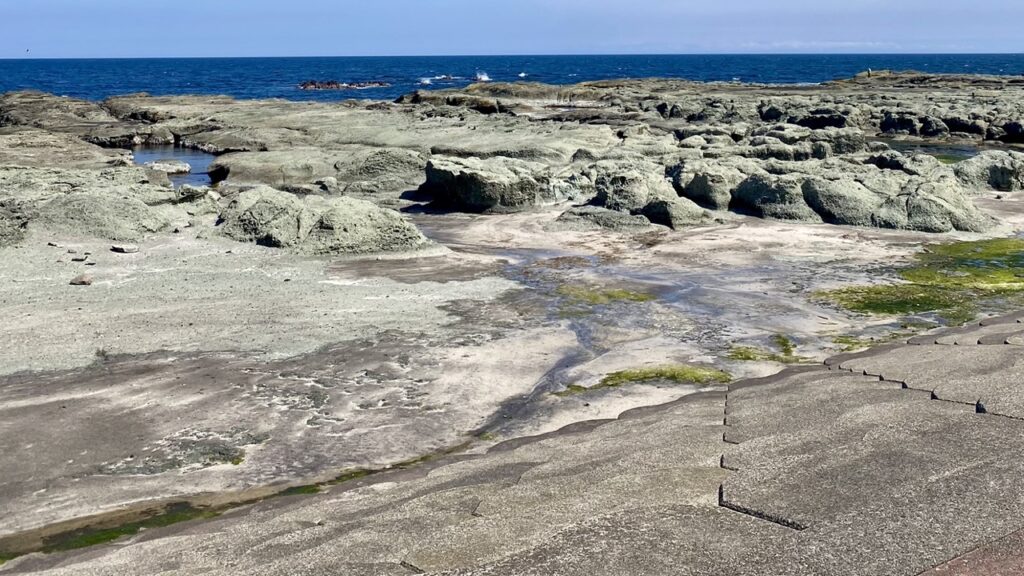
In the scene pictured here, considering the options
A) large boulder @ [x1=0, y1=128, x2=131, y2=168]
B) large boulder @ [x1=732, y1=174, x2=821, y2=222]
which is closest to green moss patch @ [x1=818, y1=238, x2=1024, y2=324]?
large boulder @ [x1=732, y1=174, x2=821, y2=222]

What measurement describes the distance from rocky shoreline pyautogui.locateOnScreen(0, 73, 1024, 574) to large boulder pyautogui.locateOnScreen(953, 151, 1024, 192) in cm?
10

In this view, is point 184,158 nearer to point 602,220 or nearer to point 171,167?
point 171,167

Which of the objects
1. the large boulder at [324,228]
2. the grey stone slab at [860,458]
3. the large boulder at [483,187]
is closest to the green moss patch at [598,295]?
the large boulder at [324,228]

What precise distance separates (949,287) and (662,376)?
31.4ft

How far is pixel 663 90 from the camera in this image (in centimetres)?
9131

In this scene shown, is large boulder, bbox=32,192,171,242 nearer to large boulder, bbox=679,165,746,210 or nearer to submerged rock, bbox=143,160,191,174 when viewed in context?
submerged rock, bbox=143,160,191,174

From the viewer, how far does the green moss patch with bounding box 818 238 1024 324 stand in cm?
1855

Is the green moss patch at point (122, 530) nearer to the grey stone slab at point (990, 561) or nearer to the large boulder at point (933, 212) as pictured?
the grey stone slab at point (990, 561)

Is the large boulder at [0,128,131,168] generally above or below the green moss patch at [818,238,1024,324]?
above

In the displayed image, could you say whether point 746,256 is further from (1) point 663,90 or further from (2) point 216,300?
(1) point 663,90

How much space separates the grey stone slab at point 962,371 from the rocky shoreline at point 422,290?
7.42ft

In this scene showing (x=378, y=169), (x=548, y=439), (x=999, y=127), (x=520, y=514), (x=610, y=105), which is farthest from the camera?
(x=610, y=105)

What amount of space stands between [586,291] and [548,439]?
842cm

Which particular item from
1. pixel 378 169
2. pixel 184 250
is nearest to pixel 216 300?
pixel 184 250
